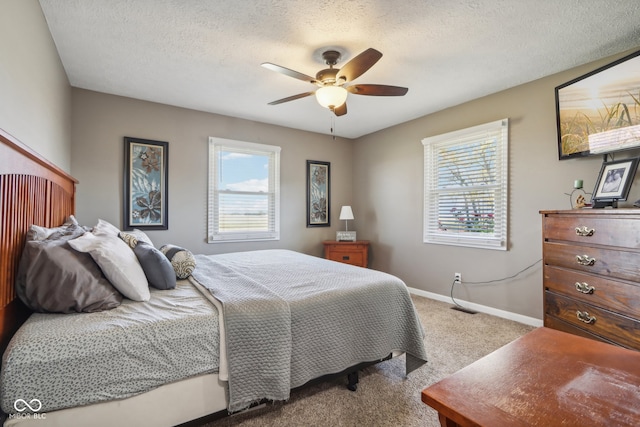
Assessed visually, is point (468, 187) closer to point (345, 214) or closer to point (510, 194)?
point (510, 194)

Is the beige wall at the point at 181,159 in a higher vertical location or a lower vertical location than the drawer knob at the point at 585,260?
higher

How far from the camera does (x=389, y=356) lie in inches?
78.2

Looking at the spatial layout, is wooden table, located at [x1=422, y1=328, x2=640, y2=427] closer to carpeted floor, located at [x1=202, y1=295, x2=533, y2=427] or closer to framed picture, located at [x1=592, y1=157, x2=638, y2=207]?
carpeted floor, located at [x1=202, y1=295, x2=533, y2=427]

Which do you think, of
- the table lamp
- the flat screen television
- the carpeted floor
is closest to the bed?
the carpeted floor

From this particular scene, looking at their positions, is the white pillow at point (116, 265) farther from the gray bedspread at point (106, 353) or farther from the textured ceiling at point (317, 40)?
the textured ceiling at point (317, 40)

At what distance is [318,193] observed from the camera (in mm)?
4844

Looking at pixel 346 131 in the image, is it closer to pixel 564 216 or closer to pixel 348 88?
pixel 348 88

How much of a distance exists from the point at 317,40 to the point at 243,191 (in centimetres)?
242

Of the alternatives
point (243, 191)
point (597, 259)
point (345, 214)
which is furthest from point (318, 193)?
point (597, 259)

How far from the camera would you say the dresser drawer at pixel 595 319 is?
179 cm

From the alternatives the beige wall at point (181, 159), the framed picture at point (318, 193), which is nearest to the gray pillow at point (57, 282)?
the beige wall at point (181, 159)

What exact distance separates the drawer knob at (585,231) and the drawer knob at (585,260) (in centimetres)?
15

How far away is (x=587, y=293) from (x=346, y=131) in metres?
3.63

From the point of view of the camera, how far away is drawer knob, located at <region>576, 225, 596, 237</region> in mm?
2004
